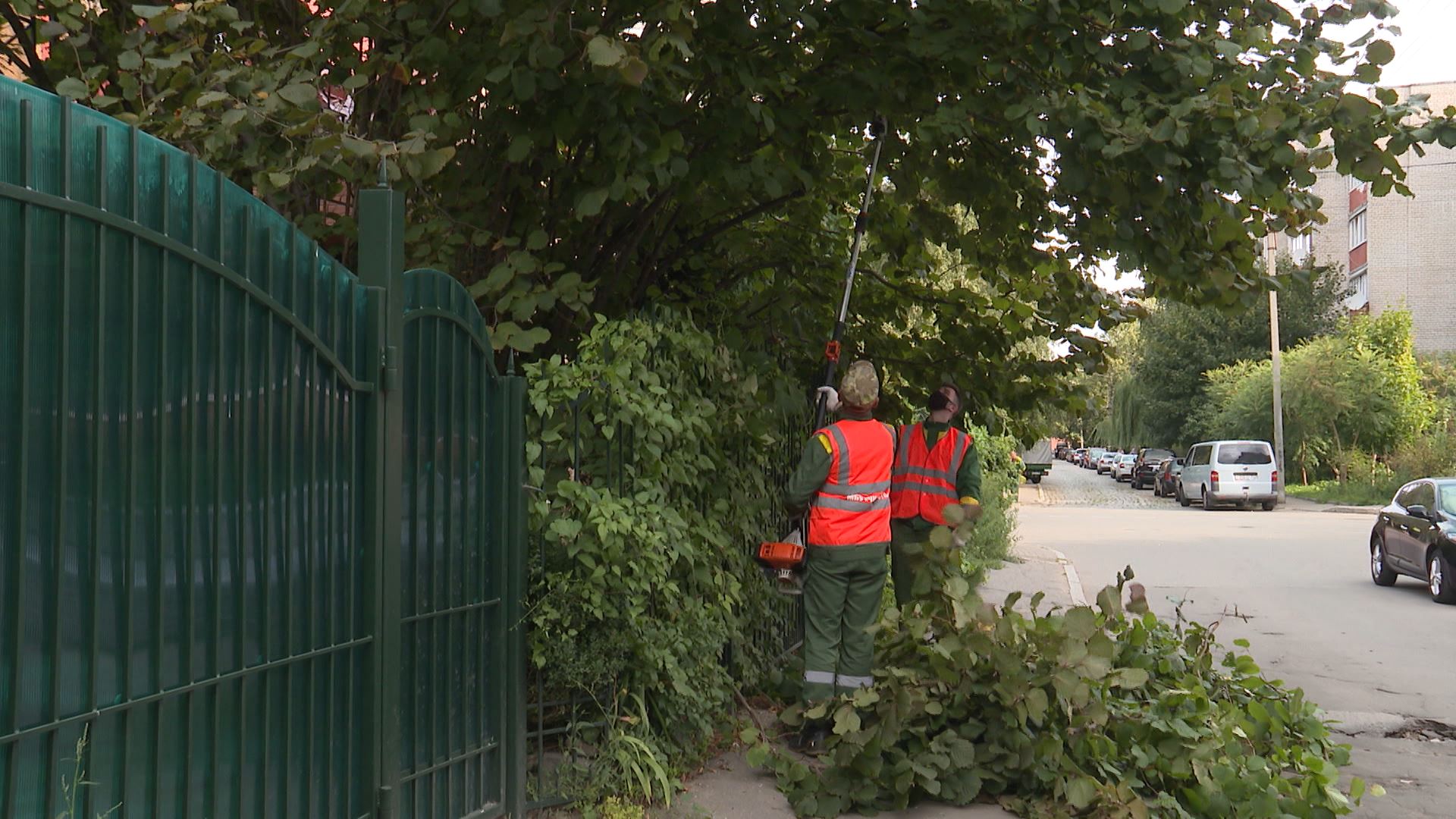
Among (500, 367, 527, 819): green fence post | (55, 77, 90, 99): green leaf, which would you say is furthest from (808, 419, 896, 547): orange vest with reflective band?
(55, 77, 90, 99): green leaf

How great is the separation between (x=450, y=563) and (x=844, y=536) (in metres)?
2.47

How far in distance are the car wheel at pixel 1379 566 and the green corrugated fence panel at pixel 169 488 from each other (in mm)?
15531

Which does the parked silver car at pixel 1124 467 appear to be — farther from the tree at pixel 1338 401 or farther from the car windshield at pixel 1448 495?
the car windshield at pixel 1448 495

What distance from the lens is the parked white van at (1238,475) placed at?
3591 centimetres

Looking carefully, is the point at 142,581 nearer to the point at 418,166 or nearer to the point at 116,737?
the point at 116,737

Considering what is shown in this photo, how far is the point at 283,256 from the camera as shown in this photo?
151 inches

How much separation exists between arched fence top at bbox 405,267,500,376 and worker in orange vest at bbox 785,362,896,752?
2118mm

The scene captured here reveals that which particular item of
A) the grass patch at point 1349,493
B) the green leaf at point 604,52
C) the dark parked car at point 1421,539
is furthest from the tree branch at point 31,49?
the grass patch at point 1349,493

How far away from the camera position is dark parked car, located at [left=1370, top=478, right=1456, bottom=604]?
14.9m

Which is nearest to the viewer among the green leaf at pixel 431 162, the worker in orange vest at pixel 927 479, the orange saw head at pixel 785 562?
the green leaf at pixel 431 162

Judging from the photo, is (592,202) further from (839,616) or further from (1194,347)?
(1194,347)

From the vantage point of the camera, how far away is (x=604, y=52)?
5.23m

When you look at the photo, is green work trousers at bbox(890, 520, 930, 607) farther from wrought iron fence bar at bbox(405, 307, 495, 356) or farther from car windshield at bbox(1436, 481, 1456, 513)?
car windshield at bbox(1436, 481, 1456, 513)

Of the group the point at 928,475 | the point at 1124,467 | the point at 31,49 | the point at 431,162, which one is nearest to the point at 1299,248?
the point at 1124,467
